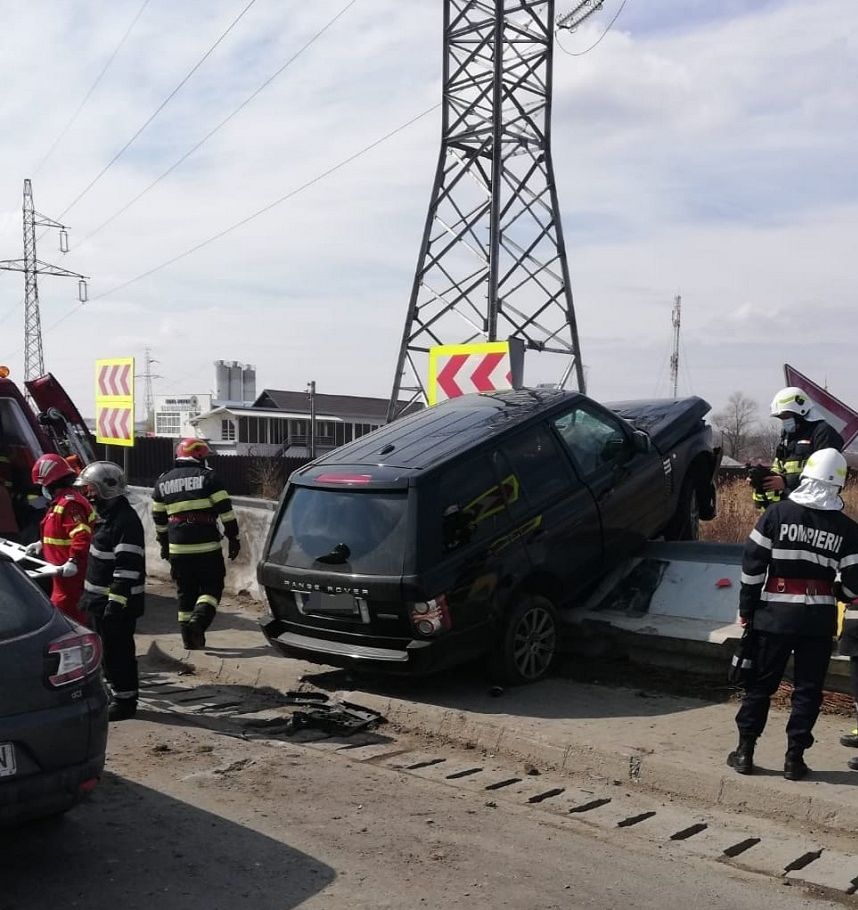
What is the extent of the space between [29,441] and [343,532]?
4572mm

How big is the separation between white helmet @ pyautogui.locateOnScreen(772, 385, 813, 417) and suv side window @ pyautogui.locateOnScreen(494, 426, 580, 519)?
1575 millimetres

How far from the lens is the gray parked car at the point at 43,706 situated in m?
4.05

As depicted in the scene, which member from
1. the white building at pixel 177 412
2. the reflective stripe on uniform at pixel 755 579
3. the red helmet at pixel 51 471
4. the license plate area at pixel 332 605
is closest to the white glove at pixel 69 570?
the red helmet at pixel 51 471

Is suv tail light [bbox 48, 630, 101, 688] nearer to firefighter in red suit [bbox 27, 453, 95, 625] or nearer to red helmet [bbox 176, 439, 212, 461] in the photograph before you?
firefighter in red suit [bbox 27, 453, 95, 625]

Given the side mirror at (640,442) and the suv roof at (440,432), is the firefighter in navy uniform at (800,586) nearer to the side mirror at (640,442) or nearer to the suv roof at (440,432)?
the suv roof at (440,432)

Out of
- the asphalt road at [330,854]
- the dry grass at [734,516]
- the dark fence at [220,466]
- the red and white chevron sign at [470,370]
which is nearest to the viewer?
the asphalt road at [330,854]

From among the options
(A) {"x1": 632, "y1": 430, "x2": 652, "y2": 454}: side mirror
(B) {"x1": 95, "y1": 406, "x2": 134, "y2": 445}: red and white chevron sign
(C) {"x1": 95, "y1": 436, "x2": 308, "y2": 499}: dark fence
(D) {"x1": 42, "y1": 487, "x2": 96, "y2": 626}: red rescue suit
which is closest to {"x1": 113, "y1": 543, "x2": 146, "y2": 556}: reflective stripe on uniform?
(D) {"x1": 42, "y1": 487, "x2": 96, "y2": 626}: red rescue suit

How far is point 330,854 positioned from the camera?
454 centimetres

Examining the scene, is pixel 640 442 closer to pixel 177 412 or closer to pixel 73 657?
pixel 73 657

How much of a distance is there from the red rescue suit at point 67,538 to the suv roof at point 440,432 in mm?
1575

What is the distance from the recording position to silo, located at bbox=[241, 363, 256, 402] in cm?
7940

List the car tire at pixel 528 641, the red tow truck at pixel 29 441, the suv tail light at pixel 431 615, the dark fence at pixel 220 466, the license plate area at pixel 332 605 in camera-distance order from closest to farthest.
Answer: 1. the suv tail light at pixel 431 615
2. the license plate area at pixel 332 605
3. the car tire at pixel 528 641
4. the red tow truck at pixel 29 441
5. the dark fence at pixel 220 466

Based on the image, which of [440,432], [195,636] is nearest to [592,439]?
[440,432]

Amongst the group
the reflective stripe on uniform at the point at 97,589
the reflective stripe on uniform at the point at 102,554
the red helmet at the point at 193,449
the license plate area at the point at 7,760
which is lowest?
the license plate area at the point at 7,760
